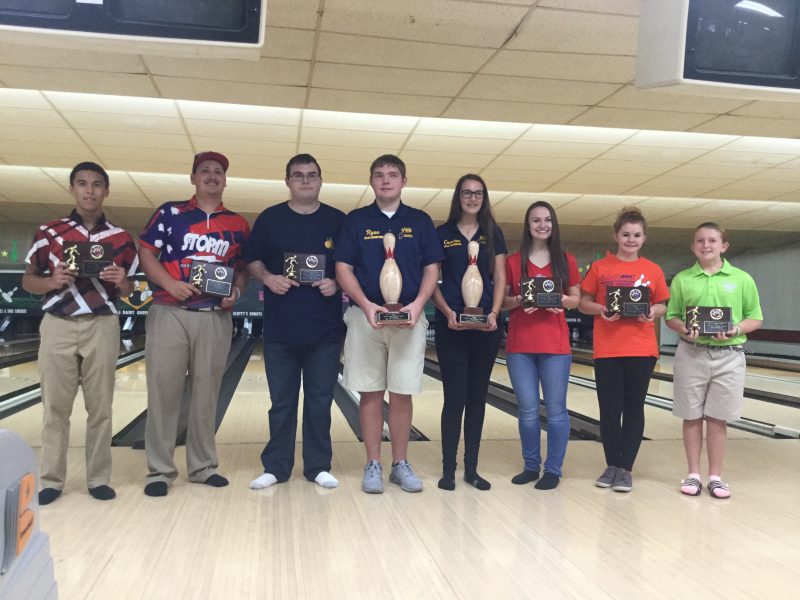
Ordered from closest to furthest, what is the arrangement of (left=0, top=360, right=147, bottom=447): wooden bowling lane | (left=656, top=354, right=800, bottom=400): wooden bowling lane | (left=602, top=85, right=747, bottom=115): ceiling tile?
(left=0, top=360, right=147, bottom=447): wooden bowling lane < (left=602, top=85, right=747, bottom=115): ceiling tile < (left=656, top=354, right=800, bottom=400): wooden bowling lane

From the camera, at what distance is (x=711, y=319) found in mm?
2844

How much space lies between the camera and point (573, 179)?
7.63m

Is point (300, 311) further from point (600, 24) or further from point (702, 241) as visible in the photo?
point (600, 24)

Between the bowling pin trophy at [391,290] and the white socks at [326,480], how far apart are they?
0.72m

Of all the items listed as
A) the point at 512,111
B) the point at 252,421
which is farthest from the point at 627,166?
the point at 252,421

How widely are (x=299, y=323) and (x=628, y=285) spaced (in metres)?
1.42

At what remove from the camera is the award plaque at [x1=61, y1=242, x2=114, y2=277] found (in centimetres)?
264

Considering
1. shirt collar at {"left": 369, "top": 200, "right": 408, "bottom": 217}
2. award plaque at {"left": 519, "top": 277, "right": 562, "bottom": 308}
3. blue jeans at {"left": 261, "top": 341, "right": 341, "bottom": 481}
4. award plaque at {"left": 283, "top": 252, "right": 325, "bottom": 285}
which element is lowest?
blue jeans at {"left": 261, "top": 341, "right": 341, "bottom": 481}

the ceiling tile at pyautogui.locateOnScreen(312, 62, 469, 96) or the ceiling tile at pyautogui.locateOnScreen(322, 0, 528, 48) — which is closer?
the ceiling tile at pyautogui.locateOnScreen(322, 0, 528, 48)

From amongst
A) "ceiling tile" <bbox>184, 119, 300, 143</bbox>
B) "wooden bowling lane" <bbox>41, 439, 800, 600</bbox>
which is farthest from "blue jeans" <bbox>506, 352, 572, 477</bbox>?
"ceiling tile" <bbox>184, 119, 300, 143</bbox>

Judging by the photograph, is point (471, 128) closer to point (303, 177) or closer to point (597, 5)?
point (597, 5)

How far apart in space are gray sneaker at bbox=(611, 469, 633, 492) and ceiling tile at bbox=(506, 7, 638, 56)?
2236 millimetres

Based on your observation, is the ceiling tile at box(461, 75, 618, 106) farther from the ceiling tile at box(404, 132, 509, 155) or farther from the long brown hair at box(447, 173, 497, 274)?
the long brown hair at box(447, 173, 497, 274)

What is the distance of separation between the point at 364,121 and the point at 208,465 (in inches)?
→ 137
